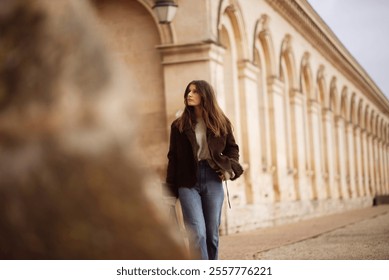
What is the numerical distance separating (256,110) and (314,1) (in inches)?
293

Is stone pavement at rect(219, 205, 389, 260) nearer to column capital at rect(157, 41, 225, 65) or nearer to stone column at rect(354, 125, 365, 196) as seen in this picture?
column capital at rect(157, 41, 225, 65)

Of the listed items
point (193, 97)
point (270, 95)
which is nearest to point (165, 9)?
point (193, 97)

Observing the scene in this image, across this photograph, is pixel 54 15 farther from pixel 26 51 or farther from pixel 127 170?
pixel 127 170

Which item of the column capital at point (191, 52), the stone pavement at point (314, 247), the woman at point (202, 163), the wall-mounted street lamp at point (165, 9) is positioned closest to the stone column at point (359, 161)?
the stone pavement at point (314, 247)

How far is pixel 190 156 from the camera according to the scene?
5.02m

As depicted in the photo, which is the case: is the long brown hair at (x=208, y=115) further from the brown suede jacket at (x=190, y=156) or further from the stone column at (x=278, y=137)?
the stone column at (x=278, y=137)

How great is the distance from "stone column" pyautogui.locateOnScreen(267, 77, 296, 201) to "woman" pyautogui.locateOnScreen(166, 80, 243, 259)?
10.9 meters

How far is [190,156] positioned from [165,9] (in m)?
5.37

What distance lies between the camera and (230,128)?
5188 millimetres

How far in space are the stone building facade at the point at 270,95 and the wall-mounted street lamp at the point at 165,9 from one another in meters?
0.88

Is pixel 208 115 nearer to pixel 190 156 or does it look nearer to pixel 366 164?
pixel 190 156

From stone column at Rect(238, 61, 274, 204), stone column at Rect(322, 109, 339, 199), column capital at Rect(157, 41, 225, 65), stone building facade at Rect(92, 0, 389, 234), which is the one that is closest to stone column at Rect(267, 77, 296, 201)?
stone building facade at Rect(92, 0, 389, 234)

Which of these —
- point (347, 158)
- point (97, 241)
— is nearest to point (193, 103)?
point (97, 241)

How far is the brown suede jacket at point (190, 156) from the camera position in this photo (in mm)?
4941
